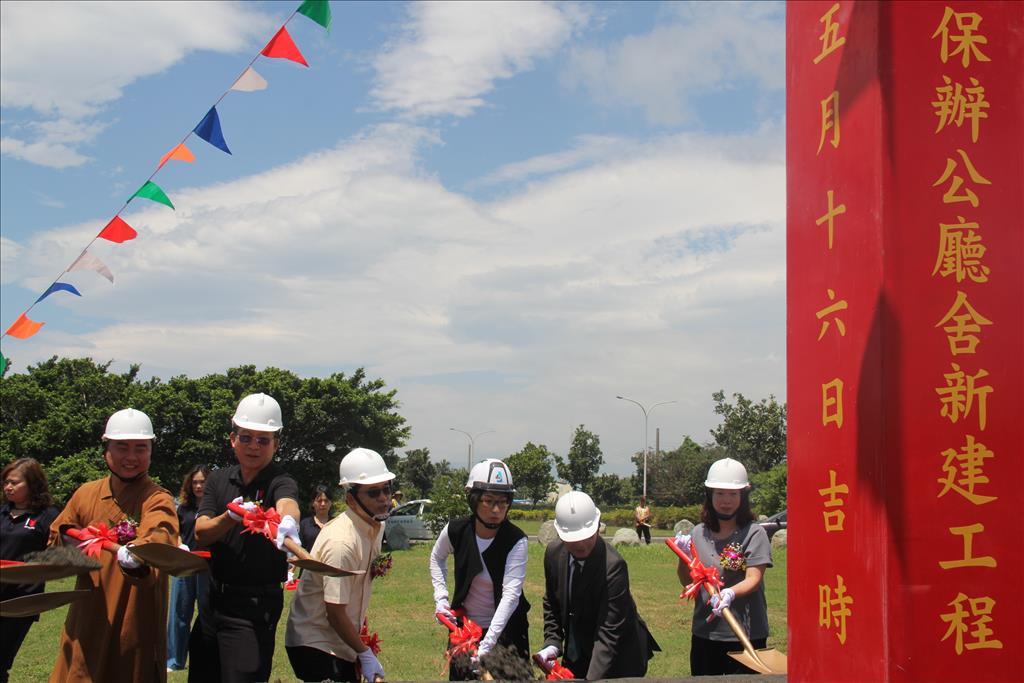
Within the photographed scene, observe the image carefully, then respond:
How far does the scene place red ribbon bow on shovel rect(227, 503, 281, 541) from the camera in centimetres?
422

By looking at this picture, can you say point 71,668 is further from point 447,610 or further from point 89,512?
point 447,610

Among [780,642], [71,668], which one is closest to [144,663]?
[71,668]

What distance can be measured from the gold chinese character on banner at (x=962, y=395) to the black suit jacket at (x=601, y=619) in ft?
6.81

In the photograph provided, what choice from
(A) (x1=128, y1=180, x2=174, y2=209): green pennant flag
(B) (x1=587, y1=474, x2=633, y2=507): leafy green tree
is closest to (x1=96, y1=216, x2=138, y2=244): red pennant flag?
(A) (x1=128, y1=180, x2=174, y2=209): green pennant flag

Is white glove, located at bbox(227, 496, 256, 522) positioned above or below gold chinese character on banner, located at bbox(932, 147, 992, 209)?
below

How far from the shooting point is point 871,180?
3.40 meters

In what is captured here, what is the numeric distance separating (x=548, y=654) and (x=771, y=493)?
29448mm

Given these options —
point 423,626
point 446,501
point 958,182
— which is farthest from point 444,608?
point 446,501

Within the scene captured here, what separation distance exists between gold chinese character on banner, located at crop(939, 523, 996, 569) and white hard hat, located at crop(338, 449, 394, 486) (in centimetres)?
241

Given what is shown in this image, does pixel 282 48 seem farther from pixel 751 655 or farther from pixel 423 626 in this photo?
pixel 423 626

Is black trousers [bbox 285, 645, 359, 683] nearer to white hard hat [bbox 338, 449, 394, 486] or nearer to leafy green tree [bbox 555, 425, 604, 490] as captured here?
white hard hat [bbox 338, 449, 394, 486]

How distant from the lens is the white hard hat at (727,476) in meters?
5.56

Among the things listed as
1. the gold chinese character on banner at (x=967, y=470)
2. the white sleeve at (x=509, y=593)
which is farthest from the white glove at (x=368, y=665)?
the gold chinese character on banner at (x=967, y=470)

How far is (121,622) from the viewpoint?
4426mm
